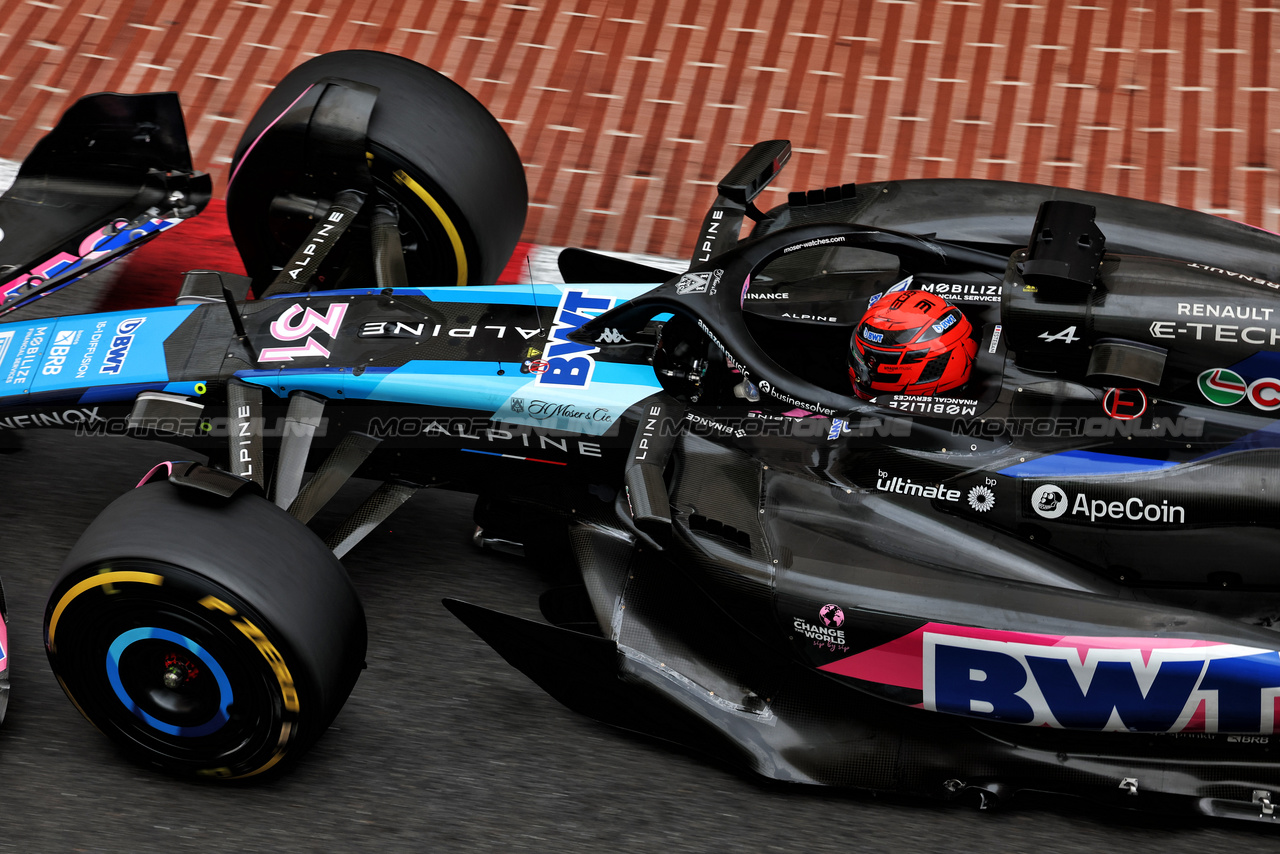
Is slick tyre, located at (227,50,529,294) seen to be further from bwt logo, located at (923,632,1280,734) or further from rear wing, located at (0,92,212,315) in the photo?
bwt logo, located at (923,632,1280,734)

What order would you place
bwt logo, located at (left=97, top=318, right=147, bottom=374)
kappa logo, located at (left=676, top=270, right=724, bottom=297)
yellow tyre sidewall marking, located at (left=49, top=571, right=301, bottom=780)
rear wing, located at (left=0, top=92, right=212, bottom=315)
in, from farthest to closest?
rear wing, located at (left=0, top=92, right=212, bottom=315) < bwt logo, located at (left=97, top=318, right=147, bottom=374) < kappa logo, located at (left=676, top=270, right=724, bottom=297) < yellow tyre sidewall marking, located at (left=49, top=571, right=301, bottom=780)

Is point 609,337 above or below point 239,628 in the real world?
above

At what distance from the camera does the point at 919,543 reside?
3.42 metres

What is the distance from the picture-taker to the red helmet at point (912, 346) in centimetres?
345

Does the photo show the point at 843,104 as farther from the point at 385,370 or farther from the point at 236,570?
the point at 236,570

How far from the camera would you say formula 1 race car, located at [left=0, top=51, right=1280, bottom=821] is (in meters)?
3.17

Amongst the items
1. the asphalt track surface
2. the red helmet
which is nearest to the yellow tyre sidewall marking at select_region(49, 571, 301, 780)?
the asphalt track surface

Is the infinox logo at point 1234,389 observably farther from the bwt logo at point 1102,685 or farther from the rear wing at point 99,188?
the rear wing at point 99,188

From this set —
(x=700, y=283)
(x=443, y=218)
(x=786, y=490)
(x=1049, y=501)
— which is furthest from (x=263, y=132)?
(x=1049, y=501)

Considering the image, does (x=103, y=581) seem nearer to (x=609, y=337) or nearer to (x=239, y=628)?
(x=239, y=628)

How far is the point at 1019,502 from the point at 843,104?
4.25m

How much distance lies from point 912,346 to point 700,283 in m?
0.76

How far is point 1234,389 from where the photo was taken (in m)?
3.38

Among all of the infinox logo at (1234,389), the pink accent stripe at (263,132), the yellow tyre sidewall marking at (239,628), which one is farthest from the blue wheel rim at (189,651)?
the infinox logo at (1234,389)
